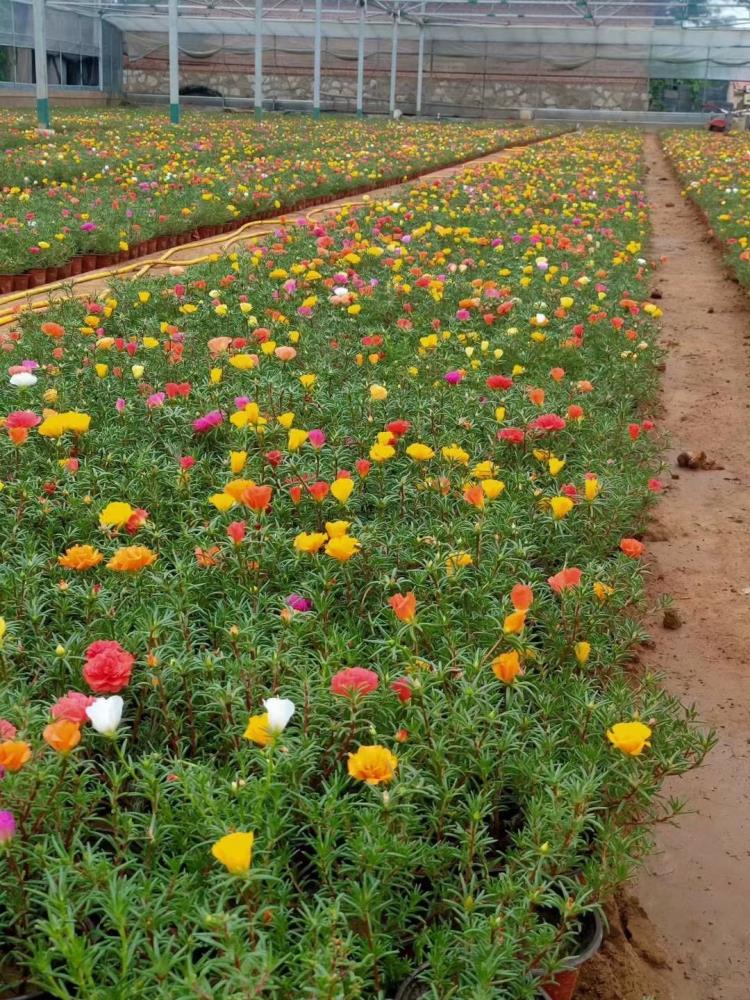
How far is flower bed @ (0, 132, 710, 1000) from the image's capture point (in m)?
1.51

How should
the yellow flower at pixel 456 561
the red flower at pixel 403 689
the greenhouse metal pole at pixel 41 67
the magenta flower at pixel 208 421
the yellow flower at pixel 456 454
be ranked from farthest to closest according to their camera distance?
the greenhouse metal pole at pixel 41 67 < the magenta flower at pixel 208 421 < the yellow flower at pixel 456 454 < the yellow flower at pixel 456 561 < the red flower at pixel 403 689

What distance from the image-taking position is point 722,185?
1309 cm

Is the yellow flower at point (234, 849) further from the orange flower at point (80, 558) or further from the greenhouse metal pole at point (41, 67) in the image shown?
the greenhouse metal pole at point (41, 67)

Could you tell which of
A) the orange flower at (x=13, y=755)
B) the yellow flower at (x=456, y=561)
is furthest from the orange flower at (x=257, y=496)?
the orange flower at (x=13, y=755)

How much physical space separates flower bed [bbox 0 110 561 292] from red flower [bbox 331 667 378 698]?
6.13 m

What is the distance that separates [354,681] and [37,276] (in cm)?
657

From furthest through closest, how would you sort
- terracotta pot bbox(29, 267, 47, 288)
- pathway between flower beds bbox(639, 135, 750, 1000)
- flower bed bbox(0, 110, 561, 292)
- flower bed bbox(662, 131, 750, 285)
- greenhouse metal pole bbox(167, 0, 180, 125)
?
greenhouse metal pole bbox(167, 0, 180, 125)
flower bed bbox(662, 131, 750, 285)
flower bed bbox(0, 110, 561, 292)
terracotta pot bbox(29, 267, 47, 288)
pathway between flower beds bbox(639, 135, 750, 1000)

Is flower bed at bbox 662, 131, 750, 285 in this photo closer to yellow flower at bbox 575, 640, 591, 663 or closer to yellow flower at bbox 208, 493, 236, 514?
yellow flower at bbox 575, 640, 591, 663

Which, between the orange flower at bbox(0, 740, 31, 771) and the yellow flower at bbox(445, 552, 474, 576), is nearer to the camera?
the orange flower at bbox(0, 740, 31, 771)

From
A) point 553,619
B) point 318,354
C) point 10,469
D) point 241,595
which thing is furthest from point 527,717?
point 318,354

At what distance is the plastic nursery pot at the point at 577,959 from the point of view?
1.61 m

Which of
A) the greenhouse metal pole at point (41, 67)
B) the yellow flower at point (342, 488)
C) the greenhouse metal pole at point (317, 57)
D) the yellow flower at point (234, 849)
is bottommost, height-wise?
the yellow flower at point (234, 849)

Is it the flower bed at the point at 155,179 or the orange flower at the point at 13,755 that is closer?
the orange flower at the point at 13,755

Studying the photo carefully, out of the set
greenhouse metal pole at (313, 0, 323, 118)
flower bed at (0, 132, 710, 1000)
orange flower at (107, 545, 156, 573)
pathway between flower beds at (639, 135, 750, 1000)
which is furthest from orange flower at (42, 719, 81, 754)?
greenhouse metal pole at (313, 0, 323, 118)
